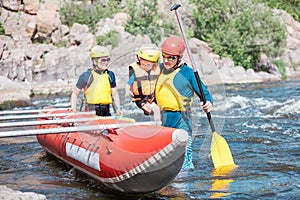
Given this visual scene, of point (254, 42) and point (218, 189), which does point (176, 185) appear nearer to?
Answer: point (218, 189)

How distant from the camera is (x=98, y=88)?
5.28 meters

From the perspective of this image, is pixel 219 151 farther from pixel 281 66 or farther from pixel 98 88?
pixel 281 66

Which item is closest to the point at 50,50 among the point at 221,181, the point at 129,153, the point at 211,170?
the point at 211,170

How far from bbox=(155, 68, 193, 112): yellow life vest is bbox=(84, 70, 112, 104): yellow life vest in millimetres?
1168

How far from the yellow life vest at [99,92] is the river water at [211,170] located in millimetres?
821

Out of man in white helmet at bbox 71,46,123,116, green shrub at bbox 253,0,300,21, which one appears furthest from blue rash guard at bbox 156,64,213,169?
green shrub at bbox 253,0,300,21

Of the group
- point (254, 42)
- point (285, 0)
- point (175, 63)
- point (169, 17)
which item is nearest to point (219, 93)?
point (175, 63)

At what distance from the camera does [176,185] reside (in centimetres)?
440

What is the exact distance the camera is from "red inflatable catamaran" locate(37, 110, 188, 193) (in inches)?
139

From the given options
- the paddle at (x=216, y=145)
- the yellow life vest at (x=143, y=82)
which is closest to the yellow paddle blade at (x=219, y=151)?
the paddle at (x=216, y=145)

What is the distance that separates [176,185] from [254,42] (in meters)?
19.9

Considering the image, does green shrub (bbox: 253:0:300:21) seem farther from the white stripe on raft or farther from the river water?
the white stripe on raft

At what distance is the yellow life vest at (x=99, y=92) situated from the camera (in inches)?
207

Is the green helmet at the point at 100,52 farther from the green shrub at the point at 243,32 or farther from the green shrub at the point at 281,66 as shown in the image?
the green shrub at the point at 243,32
